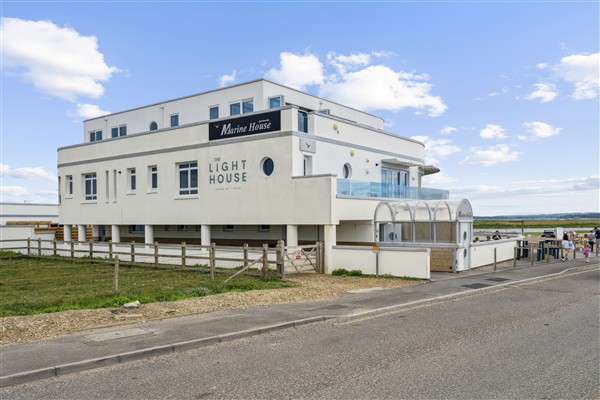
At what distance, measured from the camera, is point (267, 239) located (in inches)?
1071

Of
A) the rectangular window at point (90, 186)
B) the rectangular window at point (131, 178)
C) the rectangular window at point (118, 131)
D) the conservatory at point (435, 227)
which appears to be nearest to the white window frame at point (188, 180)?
the rectangular window at point (131, 178)

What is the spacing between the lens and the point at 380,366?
7.48 metres

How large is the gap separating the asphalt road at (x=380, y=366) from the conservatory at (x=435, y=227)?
1100cm

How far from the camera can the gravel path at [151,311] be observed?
32.1 ft

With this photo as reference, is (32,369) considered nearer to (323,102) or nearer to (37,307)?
(37,307)

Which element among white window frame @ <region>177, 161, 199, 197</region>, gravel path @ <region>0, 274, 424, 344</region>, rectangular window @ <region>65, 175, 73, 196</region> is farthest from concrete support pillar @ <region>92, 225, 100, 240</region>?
gravel path @ <region>0, 274, 424, 344</region>

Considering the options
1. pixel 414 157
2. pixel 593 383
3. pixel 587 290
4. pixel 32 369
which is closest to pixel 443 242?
pixel 587 290

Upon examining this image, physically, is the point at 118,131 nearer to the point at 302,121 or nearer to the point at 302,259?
the point at 302,121

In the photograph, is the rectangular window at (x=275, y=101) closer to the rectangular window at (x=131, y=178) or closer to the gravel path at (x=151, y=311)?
the rectangular window at (x=131, y=178)

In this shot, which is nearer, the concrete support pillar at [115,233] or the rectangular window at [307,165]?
the rectangular window at [307,165]

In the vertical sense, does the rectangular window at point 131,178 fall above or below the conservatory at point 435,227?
above

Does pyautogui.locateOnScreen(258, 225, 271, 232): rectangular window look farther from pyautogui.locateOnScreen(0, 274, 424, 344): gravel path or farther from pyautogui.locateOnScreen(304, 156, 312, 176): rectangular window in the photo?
pyautogui.locateOnScreen(0, 274, 424, 344): gravel path

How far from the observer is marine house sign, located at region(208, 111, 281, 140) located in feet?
79.7

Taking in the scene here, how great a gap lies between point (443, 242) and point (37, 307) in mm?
17217
